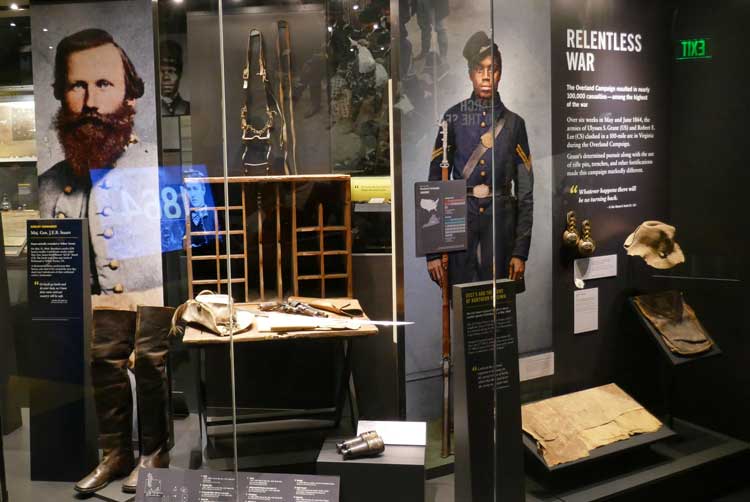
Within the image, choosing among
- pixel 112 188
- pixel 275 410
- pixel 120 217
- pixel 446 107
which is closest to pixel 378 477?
pixel 275 410

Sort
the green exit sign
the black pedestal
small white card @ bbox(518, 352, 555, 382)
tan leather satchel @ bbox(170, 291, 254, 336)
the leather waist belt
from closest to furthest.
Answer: the black pedestal < tan leather satchel @ bbox(170, 291, 254, 336) < the leather waist belt < the green exit sign < small white card @ bbox(518, 352, 555, 382)

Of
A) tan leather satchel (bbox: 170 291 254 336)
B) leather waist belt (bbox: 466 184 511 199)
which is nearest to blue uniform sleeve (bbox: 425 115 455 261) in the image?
leather waist belt (bbox: 466 184 511 199)

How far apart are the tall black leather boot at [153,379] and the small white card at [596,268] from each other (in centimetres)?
172

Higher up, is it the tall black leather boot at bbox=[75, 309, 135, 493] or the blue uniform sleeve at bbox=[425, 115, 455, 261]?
the blue uniform sleeve at bbox=[425, 115, 455, 261]

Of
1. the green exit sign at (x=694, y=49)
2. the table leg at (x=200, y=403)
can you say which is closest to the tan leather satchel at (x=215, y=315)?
the table leg at (x=200, y=403)

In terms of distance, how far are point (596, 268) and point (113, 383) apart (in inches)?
81.7

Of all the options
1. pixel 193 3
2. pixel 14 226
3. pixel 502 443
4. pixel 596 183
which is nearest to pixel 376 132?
pixel 193 3

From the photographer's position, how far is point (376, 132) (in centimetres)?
265

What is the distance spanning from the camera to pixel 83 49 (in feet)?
9.49

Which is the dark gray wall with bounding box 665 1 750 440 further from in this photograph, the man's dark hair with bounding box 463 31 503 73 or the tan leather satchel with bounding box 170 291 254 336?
A: the tan leather satchel with bounding box 170 291 254 336

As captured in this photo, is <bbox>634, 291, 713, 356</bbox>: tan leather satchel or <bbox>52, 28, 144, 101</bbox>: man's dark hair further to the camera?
<bbox>634, 291, 713, 356</bbox>: tan leather satchel

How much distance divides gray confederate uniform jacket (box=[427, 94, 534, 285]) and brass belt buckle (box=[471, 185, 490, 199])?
12 mm

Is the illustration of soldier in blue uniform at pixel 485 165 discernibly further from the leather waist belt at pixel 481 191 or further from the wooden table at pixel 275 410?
the wooden table at pixel 275 410

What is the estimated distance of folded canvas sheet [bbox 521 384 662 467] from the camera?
9.27ft
